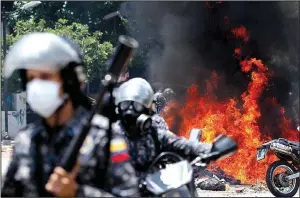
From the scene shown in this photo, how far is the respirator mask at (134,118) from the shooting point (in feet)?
17.3

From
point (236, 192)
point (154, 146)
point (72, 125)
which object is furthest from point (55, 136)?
point (236, 192)

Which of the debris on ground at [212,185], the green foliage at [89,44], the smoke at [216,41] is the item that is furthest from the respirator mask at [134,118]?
the green foliage at [89,44]

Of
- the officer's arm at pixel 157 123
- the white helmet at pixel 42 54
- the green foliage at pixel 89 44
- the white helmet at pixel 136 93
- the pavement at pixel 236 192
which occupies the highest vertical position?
the green foliage at pixel 89 44

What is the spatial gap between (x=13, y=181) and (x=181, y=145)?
213 centimetres

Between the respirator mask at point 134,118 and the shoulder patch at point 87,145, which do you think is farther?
the respirator mask at point 134,118

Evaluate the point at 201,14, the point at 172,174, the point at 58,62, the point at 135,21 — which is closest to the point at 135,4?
the point at 135,21

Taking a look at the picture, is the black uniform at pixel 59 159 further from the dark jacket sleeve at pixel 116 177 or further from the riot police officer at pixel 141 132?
the riot police officer at pixel 141 132

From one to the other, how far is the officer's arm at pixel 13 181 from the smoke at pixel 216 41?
13332 mm

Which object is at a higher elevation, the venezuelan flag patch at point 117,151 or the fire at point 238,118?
the fire at point 238,118

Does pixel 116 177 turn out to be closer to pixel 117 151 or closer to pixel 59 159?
pixel 117 151

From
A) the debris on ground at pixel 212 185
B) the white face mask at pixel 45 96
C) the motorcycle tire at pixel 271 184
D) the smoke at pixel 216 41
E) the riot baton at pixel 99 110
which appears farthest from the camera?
the smoke at pixel 216 41

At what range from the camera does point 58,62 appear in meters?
2.88

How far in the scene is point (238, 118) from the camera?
1403 cm

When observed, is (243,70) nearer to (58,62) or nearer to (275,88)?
(275,88)
